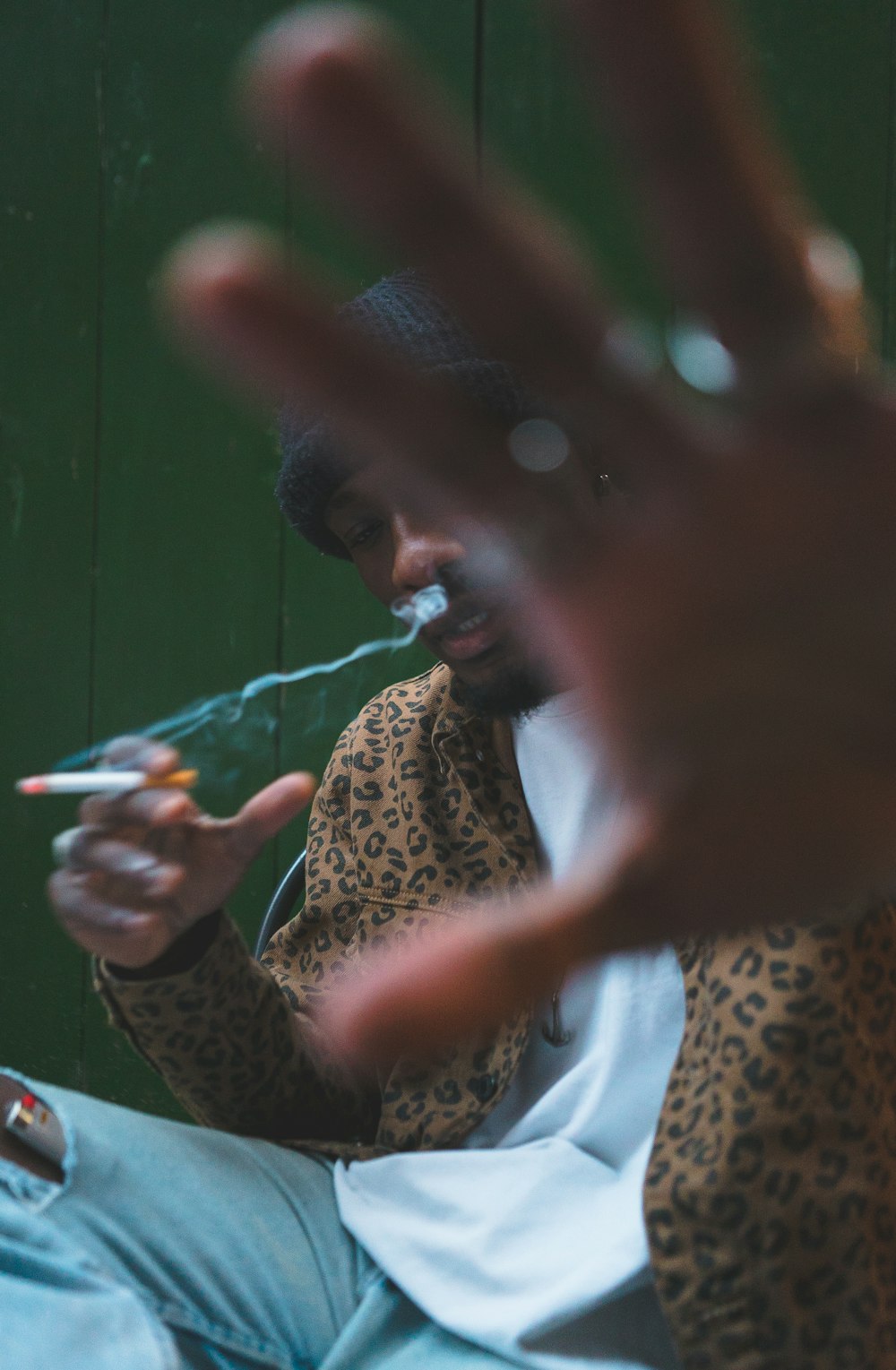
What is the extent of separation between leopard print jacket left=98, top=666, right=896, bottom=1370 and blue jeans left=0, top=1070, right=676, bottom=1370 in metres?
0.08

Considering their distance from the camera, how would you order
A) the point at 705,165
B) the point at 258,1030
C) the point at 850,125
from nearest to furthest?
the point at 705,165
the point at 258,1030
the point at 850,125

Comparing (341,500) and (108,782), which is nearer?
(108,782)

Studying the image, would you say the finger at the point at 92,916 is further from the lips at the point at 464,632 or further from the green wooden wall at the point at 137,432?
the green wooden wall at the point at 137,432

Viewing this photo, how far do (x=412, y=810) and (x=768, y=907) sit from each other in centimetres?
76

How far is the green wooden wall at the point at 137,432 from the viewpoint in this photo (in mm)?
1776

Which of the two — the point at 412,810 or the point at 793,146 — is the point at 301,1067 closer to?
the point at 412,810

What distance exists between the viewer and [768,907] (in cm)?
38

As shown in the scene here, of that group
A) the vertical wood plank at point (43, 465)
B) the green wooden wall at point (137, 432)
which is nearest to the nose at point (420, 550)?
the green wooden wall at point (137, 432)

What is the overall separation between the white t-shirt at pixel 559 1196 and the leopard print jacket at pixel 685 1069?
4 cm

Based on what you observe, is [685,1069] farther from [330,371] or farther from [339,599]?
[339,599]

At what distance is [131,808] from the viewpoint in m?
0.80

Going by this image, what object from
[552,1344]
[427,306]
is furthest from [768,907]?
[427,306]

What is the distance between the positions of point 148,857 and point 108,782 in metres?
0.07

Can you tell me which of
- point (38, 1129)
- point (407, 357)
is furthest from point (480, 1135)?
point (407, 357)
